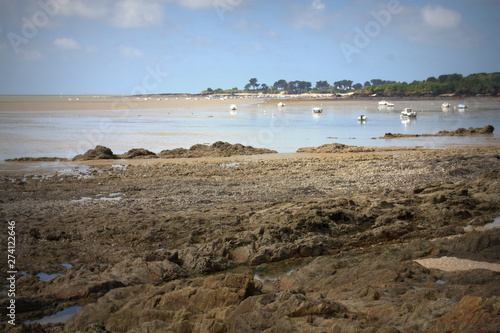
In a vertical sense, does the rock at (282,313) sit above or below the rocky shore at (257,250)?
above

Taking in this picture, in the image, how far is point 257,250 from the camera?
9234 millimetres

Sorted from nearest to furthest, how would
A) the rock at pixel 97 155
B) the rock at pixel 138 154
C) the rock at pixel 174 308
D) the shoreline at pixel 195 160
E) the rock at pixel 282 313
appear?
the rock at pixel 282 313
the rock at pixel 174 308
the shoreline at pixel 195 160
the rock at pixel 97 155
the rock at pixel 138 154

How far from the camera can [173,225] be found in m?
10.6

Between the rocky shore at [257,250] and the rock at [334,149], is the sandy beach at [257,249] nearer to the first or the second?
the rocky shore at [257,250]

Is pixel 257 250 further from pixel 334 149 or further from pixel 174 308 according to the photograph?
pixel 334 149

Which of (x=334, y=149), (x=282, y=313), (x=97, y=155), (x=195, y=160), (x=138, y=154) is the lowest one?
(x=334, y=149)

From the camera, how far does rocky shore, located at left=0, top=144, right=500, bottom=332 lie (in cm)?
542

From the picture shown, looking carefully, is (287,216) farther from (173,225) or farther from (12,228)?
(12,228)

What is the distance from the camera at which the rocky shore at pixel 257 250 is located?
17.8 feet

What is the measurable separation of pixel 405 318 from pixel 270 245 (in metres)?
4.40

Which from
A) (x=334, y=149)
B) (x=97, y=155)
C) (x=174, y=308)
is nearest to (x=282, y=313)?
(x=174, y=308)

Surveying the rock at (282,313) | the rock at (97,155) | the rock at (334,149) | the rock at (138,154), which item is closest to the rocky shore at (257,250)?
the rock at (282,313)

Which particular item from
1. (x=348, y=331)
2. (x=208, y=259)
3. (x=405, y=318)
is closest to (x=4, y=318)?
(x=208, y=259)

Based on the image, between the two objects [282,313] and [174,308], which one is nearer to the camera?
[282,313]
